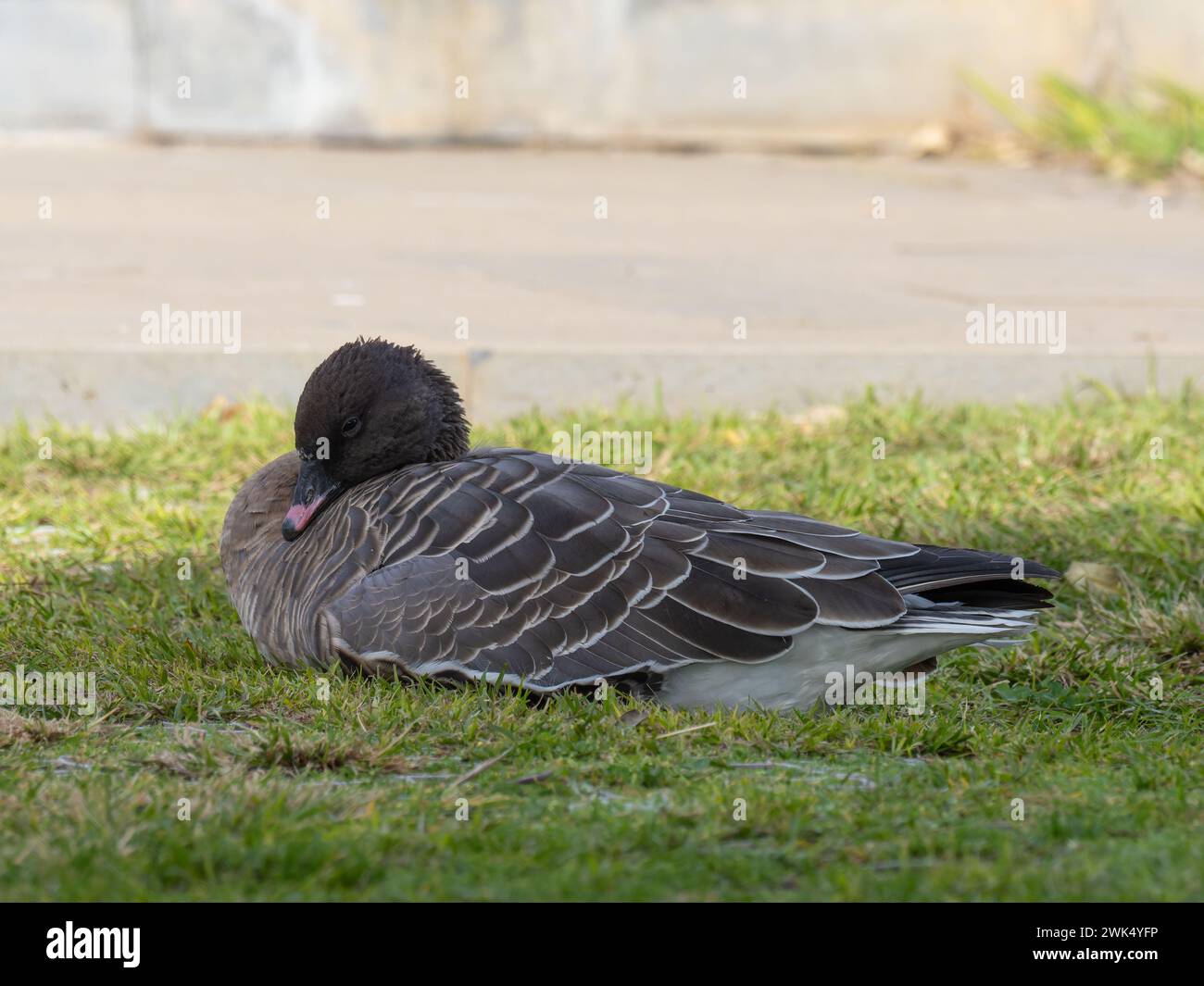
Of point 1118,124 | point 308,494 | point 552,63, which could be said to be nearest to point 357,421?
point 308,494

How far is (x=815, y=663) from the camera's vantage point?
455 cm

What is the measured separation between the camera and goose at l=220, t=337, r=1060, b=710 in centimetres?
448

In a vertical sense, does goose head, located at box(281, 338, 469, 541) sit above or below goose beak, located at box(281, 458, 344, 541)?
above

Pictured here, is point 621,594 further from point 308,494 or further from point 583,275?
point 583,275

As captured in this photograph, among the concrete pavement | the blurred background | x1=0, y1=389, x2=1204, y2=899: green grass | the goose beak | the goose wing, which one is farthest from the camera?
the blurred background

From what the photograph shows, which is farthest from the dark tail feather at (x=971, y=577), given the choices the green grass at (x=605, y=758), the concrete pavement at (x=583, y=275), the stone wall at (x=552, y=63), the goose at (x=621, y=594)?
the stone wall at (x=552, y=63)

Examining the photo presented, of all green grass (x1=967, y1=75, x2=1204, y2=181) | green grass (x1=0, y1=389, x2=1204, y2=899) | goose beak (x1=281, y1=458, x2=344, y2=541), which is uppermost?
green grass (x1=967, y1=75, x2=1204, y2=181)

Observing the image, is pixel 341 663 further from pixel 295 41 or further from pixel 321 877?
pixel 295 41

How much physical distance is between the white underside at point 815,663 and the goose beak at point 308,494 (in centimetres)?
125

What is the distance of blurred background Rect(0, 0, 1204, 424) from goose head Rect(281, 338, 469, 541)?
8.83 ft

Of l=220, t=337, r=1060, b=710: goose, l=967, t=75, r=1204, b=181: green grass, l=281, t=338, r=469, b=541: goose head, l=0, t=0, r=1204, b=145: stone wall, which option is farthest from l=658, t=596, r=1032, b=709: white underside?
l=0, t=0, r=1204, b=145: stone wall

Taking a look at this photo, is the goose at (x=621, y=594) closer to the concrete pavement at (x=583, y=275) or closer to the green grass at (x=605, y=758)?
the green grass at (x=605, y=758)

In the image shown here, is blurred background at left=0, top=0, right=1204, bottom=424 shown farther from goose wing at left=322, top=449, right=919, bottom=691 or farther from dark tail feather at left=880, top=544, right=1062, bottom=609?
dark tail feather at left=880, top=544, right=1062, bottom=609
